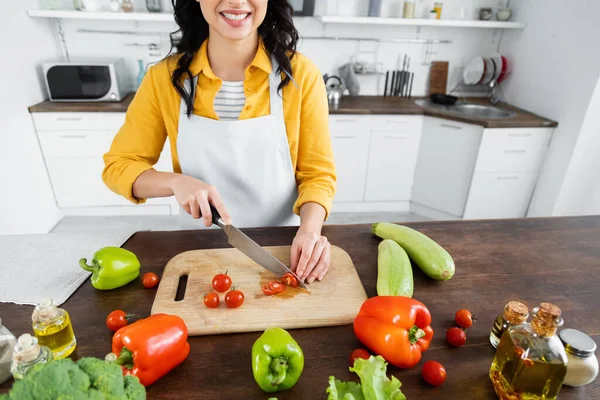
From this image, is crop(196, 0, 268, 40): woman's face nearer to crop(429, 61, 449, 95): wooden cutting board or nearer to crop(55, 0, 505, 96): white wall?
crop(55, 0, 505, 96): white wall

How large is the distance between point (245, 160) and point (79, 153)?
2107mm

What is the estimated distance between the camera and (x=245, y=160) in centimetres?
134

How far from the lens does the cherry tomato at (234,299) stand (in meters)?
0.87

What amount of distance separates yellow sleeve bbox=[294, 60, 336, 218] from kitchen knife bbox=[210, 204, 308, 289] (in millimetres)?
316

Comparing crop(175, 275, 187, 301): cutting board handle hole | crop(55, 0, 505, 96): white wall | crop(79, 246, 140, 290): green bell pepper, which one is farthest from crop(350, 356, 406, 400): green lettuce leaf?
crop(55, 0, 505, 96): white wall

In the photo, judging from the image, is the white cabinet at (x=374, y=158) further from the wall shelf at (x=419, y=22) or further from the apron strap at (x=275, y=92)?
the apron strap at (x=275, y=92)

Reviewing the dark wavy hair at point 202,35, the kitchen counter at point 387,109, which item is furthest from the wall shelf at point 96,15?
the dark wavy hair at point 202,35

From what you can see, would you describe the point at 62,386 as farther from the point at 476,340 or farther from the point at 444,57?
the point at 444,57

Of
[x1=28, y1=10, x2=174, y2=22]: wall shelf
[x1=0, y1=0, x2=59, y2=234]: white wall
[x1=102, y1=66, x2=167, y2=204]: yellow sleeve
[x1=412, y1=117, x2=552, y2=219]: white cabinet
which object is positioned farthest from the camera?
[x1=412, y1=117, x2=552, y2=219]: white cabinet

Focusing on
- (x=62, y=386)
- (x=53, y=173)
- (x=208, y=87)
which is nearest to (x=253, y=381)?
(x=62, y=386)

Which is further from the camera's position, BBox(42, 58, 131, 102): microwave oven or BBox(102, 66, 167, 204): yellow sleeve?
BBox(42, 58, 131, 102): microwave oven

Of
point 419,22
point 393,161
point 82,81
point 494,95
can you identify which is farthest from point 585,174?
point 82,81

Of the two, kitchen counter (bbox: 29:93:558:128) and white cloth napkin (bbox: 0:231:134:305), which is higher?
white cloth napkin (bbox: 0:231:134:305)

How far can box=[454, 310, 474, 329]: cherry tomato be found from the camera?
859 mm
